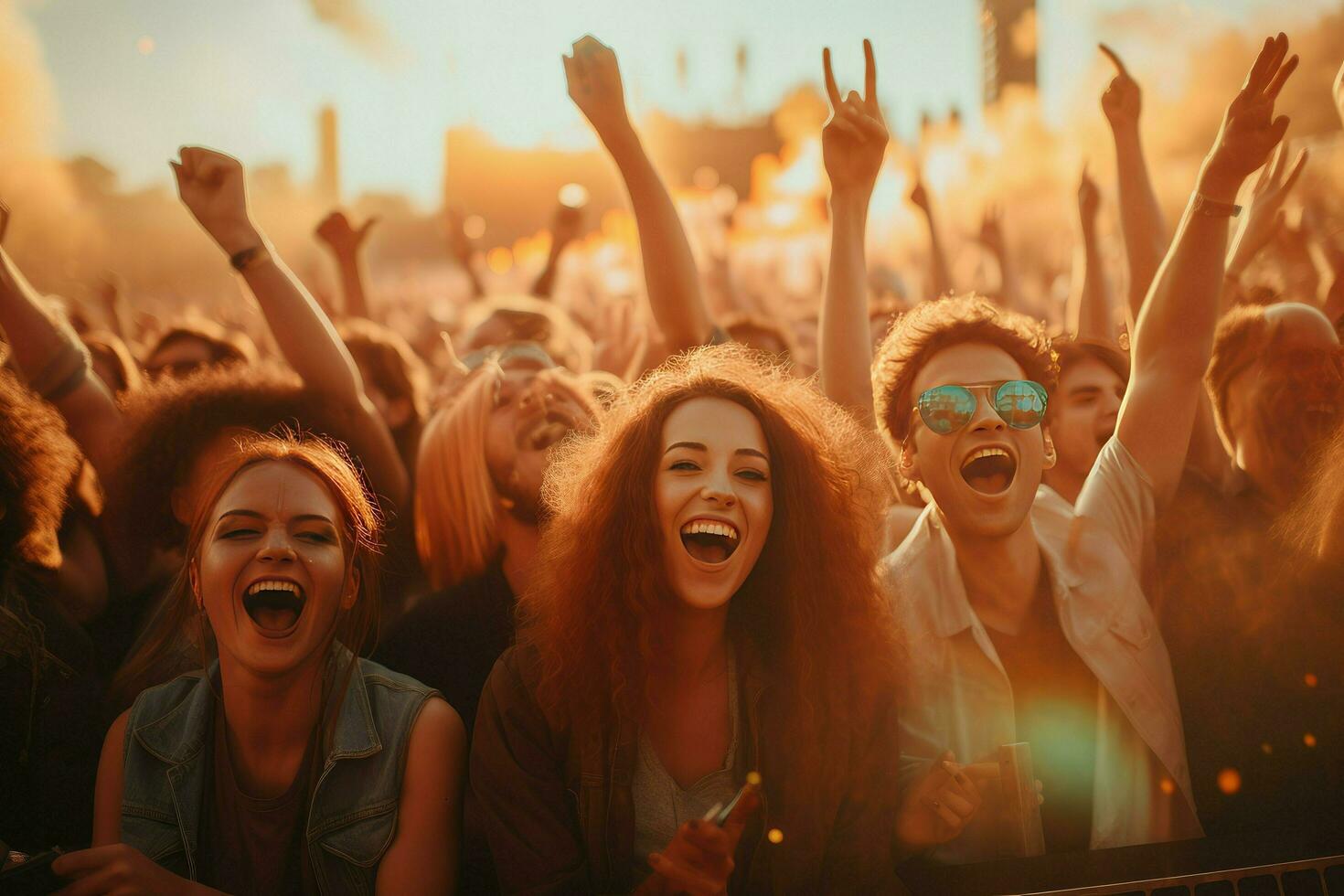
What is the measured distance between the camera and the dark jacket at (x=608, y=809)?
2.01 meters

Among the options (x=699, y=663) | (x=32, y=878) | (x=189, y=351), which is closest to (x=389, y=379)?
(x=189, y=351)

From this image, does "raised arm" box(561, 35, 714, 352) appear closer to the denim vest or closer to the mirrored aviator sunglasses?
the mirrored aviator sunglasses

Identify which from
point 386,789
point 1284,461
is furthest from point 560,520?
point 1284,461

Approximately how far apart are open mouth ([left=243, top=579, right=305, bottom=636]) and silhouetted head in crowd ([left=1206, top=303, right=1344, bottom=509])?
280cm

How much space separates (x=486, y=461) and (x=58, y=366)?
1310mm

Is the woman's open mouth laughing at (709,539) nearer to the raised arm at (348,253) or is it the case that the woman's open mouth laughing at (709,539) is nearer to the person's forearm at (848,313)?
the person's forearm at (848,313)

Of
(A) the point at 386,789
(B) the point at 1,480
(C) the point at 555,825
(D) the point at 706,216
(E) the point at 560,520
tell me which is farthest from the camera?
(D) the point at 706,216

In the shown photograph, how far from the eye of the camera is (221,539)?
7.26 feet

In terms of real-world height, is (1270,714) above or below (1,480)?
below

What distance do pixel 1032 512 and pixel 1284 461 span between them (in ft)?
2.85

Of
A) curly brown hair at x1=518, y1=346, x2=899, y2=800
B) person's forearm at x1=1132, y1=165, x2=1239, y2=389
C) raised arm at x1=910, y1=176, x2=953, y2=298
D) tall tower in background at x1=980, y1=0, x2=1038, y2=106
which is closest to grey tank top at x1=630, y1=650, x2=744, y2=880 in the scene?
curly brown hair at x1=518, y1=346, x2=899, y2=800

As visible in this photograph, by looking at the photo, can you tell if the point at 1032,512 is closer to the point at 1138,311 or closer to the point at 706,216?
the point at 1138,311

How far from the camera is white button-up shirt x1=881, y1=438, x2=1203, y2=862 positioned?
244 cm

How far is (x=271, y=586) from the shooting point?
7.16 feet
